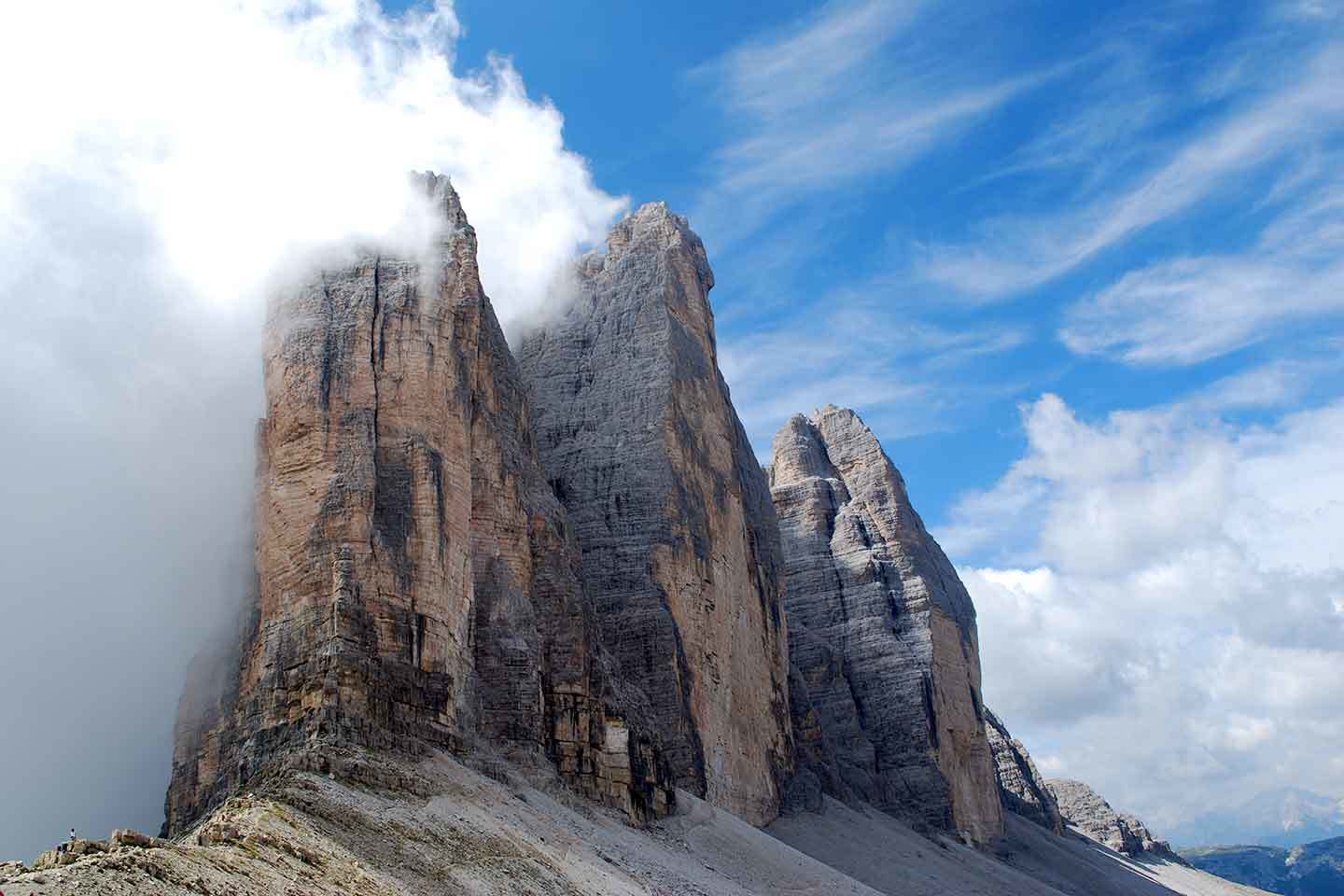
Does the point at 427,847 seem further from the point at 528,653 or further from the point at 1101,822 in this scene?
the point at 1101,822

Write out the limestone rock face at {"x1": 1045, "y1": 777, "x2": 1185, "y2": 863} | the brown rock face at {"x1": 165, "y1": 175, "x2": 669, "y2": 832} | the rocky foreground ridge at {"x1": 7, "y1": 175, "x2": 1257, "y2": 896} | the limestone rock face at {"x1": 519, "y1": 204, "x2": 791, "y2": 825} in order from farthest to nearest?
the limestone rock face at {"x1": 1045, "y1": 777, "x2": 1185, "y2": 863}, the limestone rock face at {"x1": 519, "y1": 204, "x2": 791, "y2": 825}, the brown rock face at {"x1": 165, "y1": 175, "x2": 669, "y2": 832}, the rocky foreground ridge at {"x1": 7, "y1": 175, "x2": 1257, "y2": 896}

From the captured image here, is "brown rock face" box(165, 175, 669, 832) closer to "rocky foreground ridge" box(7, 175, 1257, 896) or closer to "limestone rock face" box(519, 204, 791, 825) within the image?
"rocky foreground ridge" box(7, 175, 1257, 896)

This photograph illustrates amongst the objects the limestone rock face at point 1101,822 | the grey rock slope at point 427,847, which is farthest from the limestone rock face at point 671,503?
the limestone rock face at point 1101,822

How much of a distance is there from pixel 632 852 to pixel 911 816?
4636 cm

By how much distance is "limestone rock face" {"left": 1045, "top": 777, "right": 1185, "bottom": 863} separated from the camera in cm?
13812

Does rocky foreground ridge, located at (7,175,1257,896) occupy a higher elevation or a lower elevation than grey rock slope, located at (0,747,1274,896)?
higher

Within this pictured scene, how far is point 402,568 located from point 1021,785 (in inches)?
3441

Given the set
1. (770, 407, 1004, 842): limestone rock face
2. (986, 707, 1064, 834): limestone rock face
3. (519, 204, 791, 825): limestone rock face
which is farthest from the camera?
(986, 707, 1064, 834): limestone rock face

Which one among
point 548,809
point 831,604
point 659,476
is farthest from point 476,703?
point 831,604

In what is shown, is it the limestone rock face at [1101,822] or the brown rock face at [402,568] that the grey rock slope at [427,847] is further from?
the limestone rock face at [1101,822]

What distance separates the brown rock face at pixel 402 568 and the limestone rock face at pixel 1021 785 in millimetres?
68789

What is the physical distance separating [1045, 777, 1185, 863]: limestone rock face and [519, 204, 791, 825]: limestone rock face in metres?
68.3

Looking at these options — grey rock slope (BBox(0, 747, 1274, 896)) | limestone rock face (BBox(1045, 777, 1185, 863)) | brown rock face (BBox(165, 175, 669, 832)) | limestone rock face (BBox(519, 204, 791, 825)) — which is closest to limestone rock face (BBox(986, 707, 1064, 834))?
limestone rock face (BBox(1045, 777, 1185, 863))

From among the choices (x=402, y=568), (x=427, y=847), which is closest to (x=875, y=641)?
(x=402, y=568)
